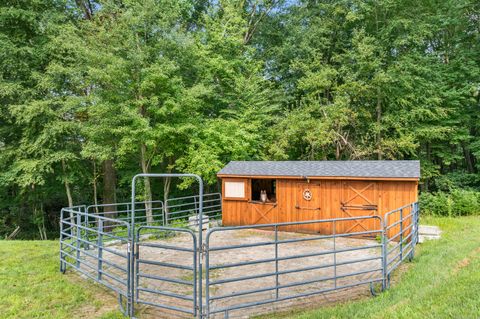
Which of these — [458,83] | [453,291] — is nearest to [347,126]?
[458,83]

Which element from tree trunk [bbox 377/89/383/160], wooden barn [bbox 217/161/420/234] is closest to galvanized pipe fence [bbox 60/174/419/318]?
wooden barn [bbox 217/161/420/234]

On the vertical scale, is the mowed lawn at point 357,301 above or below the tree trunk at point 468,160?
below

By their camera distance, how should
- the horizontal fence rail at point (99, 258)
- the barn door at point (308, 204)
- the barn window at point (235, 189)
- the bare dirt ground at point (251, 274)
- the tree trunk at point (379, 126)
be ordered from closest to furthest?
the bare dirt ground at point (251, 274) < the horizontal fence rail at point (99, 258) < the barn door at point (308, 204) < the barn window at point (235, 189) < the tree trunk at point (379, 126)

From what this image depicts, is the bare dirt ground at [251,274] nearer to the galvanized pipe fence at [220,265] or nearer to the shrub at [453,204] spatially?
the galvanized pipe fence at [220,265]

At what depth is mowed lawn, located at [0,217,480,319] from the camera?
4035 millimetres

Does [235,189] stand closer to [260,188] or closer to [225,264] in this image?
[260,188]

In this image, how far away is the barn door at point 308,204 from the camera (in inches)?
420

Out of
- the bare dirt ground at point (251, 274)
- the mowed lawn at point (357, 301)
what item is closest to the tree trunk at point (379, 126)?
the bare dirt ground at point (251, 274)

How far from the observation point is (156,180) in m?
17.7

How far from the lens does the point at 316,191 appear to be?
35.1 ft

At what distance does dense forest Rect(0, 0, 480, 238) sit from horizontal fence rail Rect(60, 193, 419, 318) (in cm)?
492

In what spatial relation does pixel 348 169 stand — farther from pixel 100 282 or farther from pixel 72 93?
pixel 72 93

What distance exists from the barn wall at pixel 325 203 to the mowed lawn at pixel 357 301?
2370 millimetres

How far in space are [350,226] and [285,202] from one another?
2.33 metres
